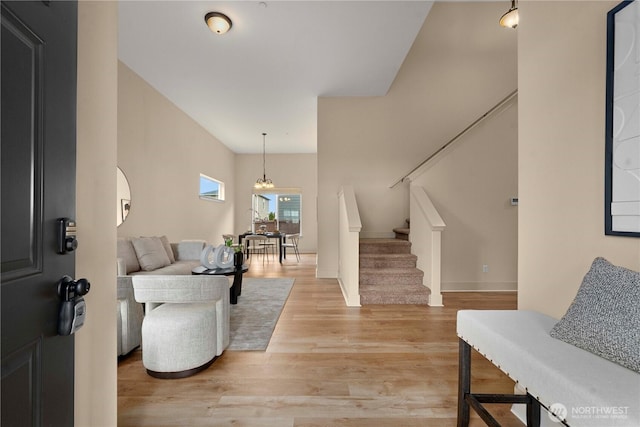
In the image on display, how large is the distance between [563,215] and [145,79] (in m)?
5.31

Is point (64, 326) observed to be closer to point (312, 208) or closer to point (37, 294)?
point (37, 294)

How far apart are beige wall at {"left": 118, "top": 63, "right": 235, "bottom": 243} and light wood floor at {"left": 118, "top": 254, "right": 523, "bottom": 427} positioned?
271cm

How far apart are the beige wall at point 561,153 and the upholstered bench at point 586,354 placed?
0.84ft

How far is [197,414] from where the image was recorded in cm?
160

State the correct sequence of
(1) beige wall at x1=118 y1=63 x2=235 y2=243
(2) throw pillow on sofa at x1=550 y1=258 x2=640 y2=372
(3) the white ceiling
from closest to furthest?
1. (2) throw pillow on sofa at x1=550 y1=258 x2=640 y2=372
2. (3) the white ceiling
3. (1) beige wall at x1=118 y1=63 x2=235 y2=243

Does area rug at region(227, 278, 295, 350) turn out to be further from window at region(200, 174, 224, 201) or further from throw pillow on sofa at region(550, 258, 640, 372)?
window at region(200, 174, 224, 201)

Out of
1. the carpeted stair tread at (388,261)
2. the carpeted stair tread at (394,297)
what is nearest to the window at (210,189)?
the carpeted stair tread at (388,261)

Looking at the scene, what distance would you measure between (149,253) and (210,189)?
12.5 ft

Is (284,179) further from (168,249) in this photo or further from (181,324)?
(181,324)

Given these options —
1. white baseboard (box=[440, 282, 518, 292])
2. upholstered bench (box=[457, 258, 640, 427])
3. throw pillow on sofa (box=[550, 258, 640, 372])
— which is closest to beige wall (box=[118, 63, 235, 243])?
upholstered bench (box=[457, 258, 640, 427])

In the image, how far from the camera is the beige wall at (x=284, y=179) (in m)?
9.06

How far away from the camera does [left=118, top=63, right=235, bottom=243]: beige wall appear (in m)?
3.91

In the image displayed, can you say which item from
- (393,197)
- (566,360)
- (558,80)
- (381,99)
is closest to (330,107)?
(381,99)

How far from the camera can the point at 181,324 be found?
75.9 inches
